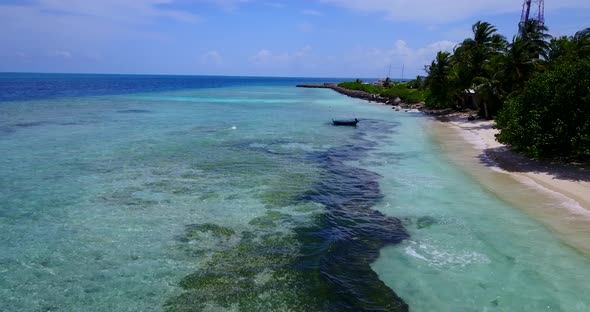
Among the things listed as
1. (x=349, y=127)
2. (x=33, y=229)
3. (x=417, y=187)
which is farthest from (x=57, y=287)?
(x=349, y=127)

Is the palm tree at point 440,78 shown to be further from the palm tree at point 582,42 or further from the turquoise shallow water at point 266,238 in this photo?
the turquoise shallow water at point 266,238

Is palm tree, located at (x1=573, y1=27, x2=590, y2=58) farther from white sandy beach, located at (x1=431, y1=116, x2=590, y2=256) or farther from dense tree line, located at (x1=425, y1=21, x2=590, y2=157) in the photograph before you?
white sandy beach, located at (x1=431, y1=116, x2=590, y2=256)

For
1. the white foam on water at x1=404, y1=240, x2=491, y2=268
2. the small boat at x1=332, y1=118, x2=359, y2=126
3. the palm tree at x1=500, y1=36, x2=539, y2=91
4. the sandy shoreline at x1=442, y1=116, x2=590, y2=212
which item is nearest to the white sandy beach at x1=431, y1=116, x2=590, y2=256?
the sandy shoreline at x1=442, y1=116, x2=590, y2=212

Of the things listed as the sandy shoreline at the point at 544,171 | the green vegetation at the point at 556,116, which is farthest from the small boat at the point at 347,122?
the green vegetation at the point at 556,116

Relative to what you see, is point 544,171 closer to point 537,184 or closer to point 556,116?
point 537,184

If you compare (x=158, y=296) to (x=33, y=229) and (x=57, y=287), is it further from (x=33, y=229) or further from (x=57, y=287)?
(x=33, y=229)
